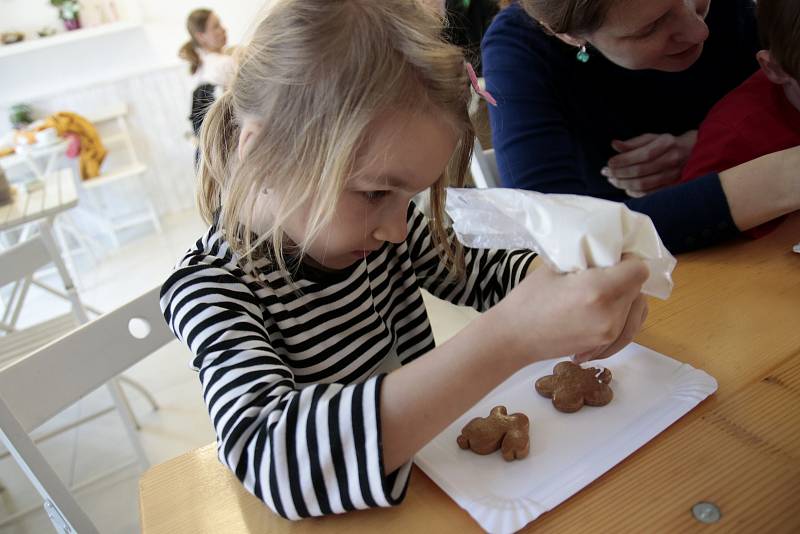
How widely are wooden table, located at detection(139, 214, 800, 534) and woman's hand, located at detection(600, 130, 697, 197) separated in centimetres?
36

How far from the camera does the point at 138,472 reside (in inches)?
71.9

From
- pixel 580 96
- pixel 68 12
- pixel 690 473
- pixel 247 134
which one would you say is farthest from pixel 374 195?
pixel 68 12

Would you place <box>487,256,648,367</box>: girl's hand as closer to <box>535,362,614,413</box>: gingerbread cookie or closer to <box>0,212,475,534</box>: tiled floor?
<box>535,362,614,413</box>: gingerbread cookie

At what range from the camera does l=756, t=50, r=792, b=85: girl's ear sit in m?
0.90

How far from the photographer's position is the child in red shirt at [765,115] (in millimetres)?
863

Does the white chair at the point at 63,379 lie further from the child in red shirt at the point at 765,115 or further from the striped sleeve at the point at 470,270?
the child in red shirt at the point at 765,115

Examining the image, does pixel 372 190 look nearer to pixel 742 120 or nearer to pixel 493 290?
pixel 493 290

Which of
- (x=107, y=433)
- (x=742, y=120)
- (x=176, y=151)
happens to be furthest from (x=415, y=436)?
(x=176, y=151)

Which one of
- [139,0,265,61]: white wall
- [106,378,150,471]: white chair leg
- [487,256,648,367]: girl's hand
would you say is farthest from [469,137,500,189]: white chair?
[139,0,265,61]: white wall

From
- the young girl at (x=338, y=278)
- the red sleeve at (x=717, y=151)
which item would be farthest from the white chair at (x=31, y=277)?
the red sleeve at (x=717, y=151)

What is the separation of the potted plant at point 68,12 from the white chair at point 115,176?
0.64 m

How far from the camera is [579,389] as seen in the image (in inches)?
22.7

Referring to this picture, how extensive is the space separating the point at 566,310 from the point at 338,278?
1.15 feet

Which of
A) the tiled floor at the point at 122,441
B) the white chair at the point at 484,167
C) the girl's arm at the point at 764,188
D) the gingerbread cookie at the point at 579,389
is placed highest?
the girl's arm at the point at 764,188
